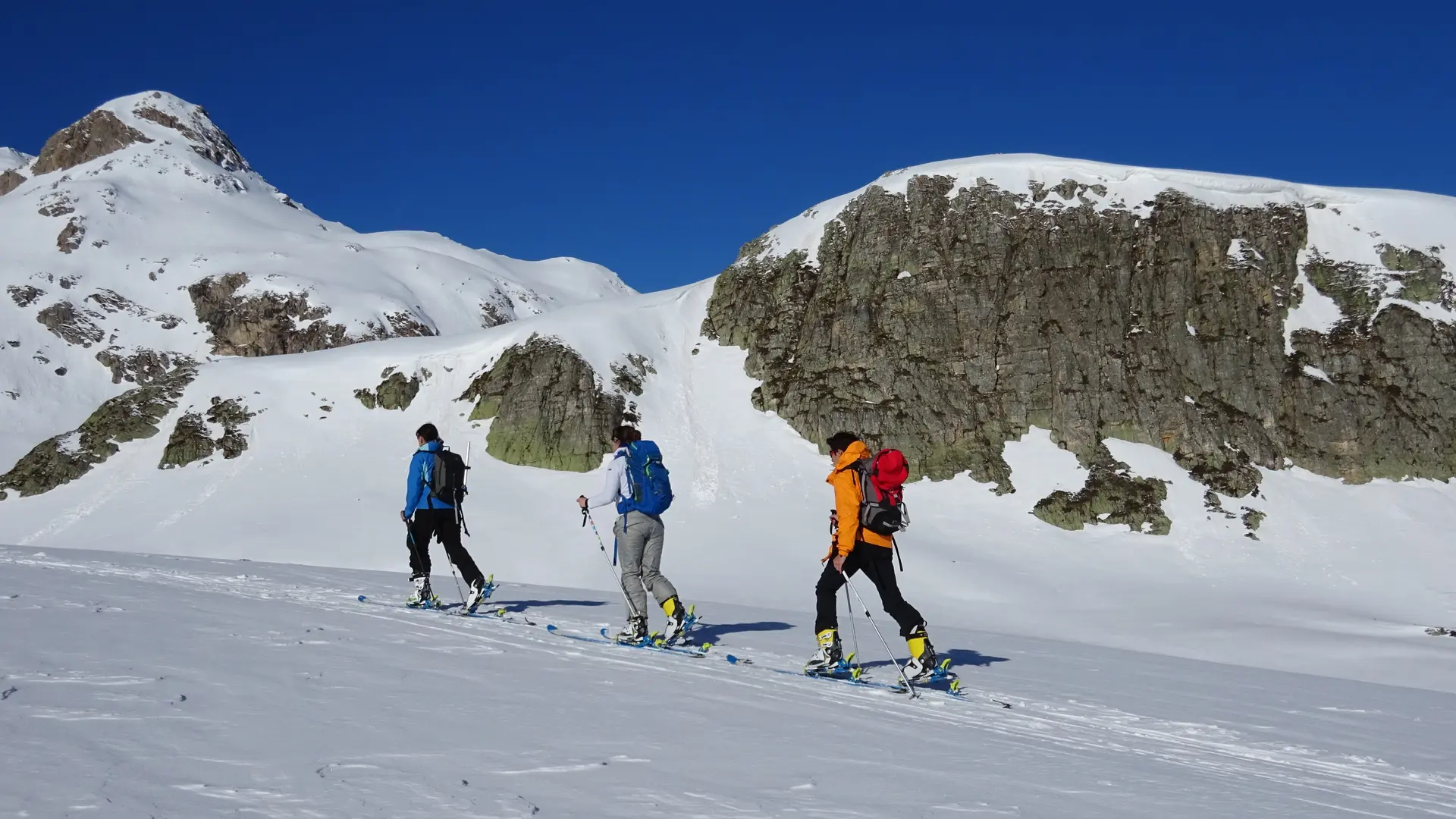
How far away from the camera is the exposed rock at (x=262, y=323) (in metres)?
90.8

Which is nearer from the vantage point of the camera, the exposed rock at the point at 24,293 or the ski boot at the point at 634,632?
the ski boot at the point at 634,632

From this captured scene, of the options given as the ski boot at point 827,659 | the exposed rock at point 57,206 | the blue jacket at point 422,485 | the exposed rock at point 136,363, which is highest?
the exposed rock at point 57,206

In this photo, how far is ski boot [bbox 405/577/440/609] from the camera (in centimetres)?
1257

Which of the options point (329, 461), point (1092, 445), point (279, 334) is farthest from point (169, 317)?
point (1092, 445)

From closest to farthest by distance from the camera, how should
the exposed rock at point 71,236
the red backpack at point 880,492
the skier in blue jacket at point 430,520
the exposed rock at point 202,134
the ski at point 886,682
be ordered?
the ski at point 886,682 < the red backpack at point 880,492 < the skier in blue jacket at point 430,520 < the exposed rock at point 71,236 < the exposed rock at point 202,134

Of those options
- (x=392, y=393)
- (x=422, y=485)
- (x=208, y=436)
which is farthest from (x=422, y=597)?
(x=208, y=436)

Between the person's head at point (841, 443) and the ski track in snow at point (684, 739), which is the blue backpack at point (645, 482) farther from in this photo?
the person's head at point (841, 443)

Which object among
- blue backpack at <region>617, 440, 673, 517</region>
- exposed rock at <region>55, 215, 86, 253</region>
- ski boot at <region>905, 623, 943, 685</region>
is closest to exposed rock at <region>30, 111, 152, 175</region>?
exposed rock at <region>55, 215, 86, 253</region>

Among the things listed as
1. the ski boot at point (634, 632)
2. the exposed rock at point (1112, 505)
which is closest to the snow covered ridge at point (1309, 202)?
the exposed rock at point (1112, 505)

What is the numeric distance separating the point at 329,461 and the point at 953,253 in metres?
27.8

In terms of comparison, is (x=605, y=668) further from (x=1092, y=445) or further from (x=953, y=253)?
(x=953, y=253)

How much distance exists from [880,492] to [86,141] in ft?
545

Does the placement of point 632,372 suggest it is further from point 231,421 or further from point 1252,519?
point 1252,519

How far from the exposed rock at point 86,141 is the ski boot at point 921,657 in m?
162
